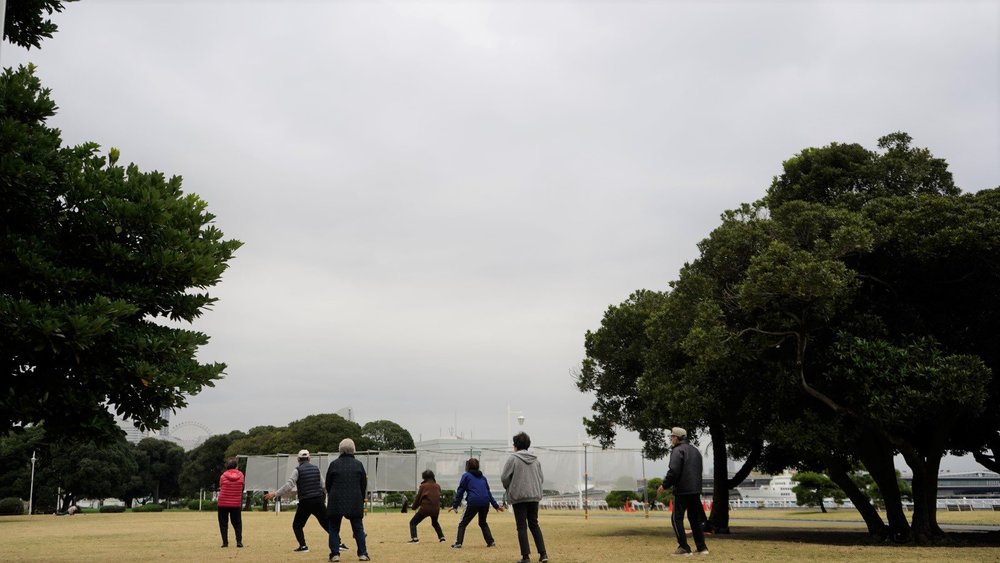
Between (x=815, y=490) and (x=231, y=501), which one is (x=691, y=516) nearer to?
(x=231, y=501)

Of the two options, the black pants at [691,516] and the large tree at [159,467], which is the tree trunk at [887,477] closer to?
the black pants at [691,516]

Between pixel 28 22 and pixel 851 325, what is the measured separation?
1545 cm

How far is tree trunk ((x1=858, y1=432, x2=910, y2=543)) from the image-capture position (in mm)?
16680

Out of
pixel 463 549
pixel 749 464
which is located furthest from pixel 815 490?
pixel 463 549

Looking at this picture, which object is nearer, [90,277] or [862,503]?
[90,277]

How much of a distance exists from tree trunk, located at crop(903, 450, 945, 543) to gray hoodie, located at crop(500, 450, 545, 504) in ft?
33.4

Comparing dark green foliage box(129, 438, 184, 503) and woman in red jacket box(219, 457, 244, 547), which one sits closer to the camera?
woman in red jacket box(219, 457, 244, 547)

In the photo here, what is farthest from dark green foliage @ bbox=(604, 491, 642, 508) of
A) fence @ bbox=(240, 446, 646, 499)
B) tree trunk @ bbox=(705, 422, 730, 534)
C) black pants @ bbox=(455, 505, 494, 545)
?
black pants @ bbox=(455, 505, 494, 545)

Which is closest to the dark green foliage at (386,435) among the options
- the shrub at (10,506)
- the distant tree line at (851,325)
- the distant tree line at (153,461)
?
the distant tree line at (153,461)

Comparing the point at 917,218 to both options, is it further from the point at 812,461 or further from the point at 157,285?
the point at 157,285

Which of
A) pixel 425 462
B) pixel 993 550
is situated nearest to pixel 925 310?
pixel 993 550

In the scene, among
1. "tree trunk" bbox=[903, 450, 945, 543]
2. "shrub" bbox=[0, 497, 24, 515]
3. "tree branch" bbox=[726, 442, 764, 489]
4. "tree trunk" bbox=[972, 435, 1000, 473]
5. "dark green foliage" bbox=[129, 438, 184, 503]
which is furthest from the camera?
"dark green foliage" bbox=[129, 438, 184, 503]

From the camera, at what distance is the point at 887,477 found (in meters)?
17.5

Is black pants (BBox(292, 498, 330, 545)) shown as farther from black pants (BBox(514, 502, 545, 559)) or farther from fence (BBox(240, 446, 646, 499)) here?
fence (BBox(240, 446, 646, 499))
